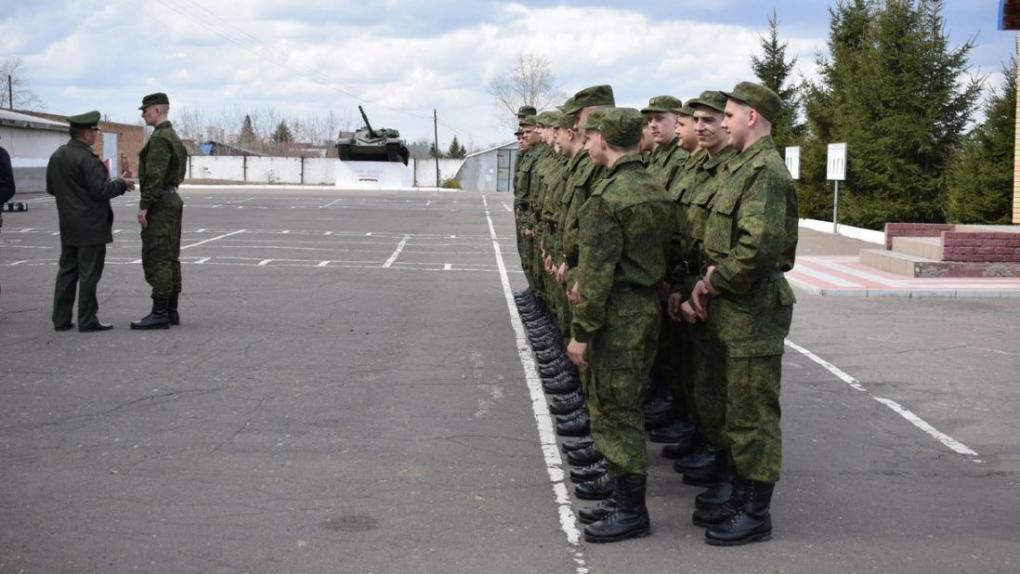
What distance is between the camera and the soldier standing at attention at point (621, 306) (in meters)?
5.06

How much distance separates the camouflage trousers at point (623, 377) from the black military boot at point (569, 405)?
2162 millimetres

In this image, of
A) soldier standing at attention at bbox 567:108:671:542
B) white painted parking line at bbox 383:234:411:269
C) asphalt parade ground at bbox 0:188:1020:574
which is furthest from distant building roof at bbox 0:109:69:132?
soldier standing at attention at bbox 567:108:671:542

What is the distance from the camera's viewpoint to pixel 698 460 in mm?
6195

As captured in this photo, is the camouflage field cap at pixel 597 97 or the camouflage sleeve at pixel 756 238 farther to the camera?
the camouflage field cap at pixel 597 97

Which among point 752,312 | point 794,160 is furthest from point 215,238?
point 752,312

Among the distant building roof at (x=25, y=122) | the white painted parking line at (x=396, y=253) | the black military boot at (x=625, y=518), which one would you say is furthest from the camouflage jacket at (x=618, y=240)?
the distant building roof at (x=25, y=122)

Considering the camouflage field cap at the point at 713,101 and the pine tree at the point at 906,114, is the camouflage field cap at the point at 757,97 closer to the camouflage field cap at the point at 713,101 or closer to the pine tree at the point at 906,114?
the camouflage field cap at the point at 713,101

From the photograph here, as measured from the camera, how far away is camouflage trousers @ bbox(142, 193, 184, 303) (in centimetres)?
1059

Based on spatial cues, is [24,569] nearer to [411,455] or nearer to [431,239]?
[411,455]

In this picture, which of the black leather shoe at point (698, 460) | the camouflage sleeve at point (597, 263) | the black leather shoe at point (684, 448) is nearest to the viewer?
the camouflage sleeve at point (597, 263)

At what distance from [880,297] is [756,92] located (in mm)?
10440

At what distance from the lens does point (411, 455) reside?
645cm

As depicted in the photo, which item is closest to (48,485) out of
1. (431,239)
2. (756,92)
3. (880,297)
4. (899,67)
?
(756,92)

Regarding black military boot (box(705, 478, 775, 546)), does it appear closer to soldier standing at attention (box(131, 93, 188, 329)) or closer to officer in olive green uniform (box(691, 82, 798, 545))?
officer in olive green uniform (box(691, 82, 798, 545))
